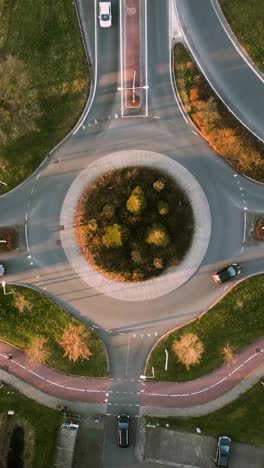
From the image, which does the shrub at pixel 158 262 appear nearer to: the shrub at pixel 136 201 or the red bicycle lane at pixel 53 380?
the shrub at pixel 136 201

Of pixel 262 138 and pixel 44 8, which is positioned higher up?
pixel 44 8

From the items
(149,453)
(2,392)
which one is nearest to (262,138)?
(149,453)

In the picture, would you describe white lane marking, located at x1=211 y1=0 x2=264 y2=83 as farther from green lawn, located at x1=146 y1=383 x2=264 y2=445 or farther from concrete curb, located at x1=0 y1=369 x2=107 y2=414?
concrete curb, located at x1=0 y1=369 x2=107 y2=414

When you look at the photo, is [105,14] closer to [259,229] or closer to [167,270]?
[167,270]

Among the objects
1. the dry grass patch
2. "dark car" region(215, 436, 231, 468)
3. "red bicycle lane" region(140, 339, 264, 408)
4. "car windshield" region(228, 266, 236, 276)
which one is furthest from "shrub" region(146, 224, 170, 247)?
"dark car" region(215, 436, 231, 468)

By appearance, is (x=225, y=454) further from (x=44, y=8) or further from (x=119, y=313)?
(x=44, y=8)

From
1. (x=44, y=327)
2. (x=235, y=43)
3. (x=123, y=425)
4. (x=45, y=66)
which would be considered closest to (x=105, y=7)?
(x=45, y=66)

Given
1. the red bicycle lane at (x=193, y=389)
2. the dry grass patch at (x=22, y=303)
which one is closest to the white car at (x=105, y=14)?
the dry grass patch at (x=22, y=303)
